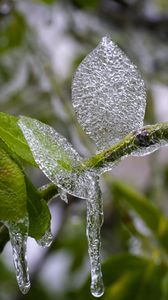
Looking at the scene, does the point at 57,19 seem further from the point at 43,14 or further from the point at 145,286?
the point at 145,286

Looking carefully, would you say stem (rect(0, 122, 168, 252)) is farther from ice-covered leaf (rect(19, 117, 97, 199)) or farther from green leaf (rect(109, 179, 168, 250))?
green leaf (rect(109, 179, 168, 250))

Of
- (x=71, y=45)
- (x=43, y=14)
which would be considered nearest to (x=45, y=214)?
(x=43, y=14)

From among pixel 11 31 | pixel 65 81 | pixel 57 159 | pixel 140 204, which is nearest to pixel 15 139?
pixel 57 159

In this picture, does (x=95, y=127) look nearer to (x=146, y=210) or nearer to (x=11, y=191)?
(x=11, y=191)

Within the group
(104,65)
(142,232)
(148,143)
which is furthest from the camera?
(142,232)

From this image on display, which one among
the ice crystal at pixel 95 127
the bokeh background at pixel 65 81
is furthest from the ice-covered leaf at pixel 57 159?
the bokeh background at pixel 65 81

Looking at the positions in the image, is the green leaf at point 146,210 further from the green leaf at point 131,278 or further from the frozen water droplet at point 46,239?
the frozen water droplet at point 46,239

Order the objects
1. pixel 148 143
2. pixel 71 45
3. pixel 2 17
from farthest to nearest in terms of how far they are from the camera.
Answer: pixel 71 45 < pixel 2 17 < pixel 148 143
